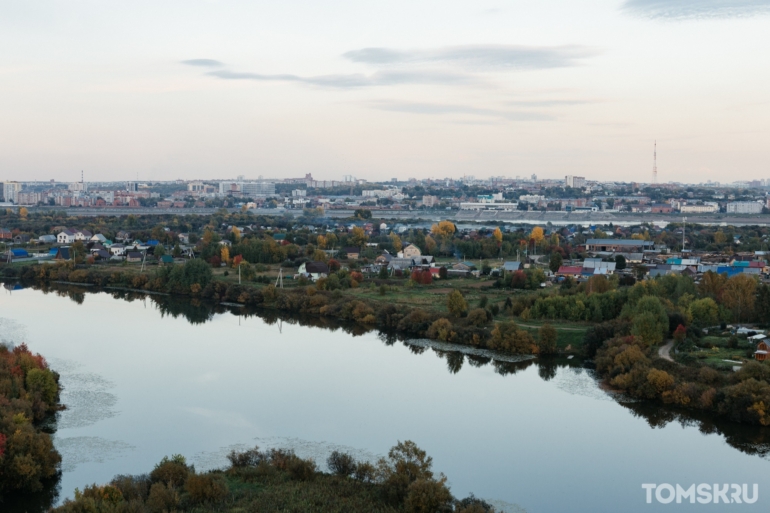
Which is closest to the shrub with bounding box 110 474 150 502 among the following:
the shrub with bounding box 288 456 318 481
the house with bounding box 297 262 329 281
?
the shrub with bounding box 288 456 318 481

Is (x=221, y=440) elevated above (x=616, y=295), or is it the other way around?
(x=616, y=295)

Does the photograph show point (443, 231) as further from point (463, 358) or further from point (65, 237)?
point (463, 358)

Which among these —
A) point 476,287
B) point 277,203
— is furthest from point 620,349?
point 277,203

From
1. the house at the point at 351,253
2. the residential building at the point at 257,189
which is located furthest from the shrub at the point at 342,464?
the residential building at the point at 257,189

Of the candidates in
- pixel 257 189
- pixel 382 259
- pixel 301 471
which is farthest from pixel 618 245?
pixel 257 189

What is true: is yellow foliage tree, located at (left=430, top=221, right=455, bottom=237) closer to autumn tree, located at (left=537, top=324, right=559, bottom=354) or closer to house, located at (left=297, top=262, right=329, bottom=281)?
house, located at (left=297, top=262, right=329, bottom=281)

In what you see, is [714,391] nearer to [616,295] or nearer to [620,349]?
[620,349]

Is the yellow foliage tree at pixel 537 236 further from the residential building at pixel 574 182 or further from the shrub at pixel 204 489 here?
the residential building at pixel 574 182
